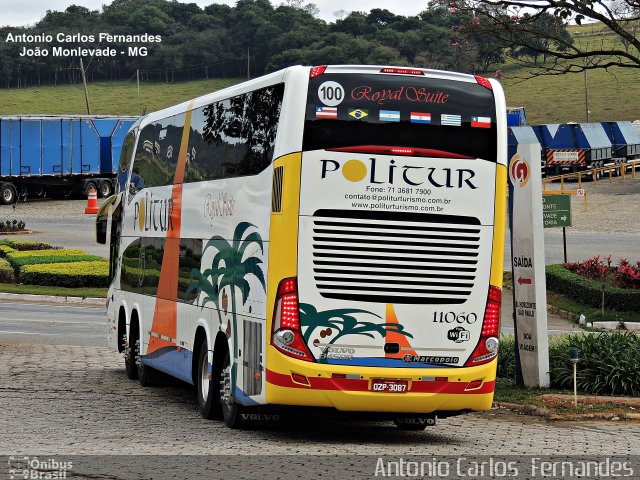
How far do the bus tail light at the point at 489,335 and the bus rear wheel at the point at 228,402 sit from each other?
250cm

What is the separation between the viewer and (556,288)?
31.8m

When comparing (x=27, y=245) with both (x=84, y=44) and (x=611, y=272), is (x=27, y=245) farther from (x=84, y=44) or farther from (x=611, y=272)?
(x=84, y=44)

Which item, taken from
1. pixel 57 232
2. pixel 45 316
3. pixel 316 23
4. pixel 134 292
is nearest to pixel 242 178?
pixel 134 292

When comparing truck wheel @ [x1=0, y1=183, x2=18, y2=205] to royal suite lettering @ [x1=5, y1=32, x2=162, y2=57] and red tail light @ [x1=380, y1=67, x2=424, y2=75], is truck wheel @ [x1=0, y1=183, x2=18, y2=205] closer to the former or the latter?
red tail light @ [x1=380, y1=67, x2=424, y2=75]

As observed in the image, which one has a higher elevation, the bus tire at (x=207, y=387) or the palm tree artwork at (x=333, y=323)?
the palm tree artwork at (x=333, y=323)

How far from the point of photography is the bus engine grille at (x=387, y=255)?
1216cm

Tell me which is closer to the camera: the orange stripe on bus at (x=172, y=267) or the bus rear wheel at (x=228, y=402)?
the bus rear wheel at (x=228, y=402)

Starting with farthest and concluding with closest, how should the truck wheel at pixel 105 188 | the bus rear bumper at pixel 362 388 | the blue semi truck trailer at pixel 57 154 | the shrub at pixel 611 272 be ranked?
the truck wheel at pixel 105 188
the blue semi truck trailer at pixel 57 154
the shrub at pixel 611 272
the bus rear bumper at pixel 362 388

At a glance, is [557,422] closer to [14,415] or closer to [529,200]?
[529,200]

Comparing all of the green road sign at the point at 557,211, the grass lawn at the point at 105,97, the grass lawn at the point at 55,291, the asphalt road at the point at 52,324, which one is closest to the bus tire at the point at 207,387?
the asphalt road at the point at 52,324

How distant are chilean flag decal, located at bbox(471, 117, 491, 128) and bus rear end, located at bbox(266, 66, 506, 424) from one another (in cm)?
2

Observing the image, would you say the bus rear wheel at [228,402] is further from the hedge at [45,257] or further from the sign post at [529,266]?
the hedge at [45,257]

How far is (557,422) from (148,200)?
6710 mm

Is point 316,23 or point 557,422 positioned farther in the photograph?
point 316,23
